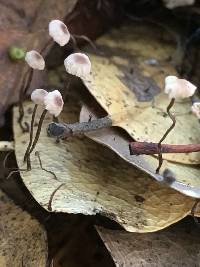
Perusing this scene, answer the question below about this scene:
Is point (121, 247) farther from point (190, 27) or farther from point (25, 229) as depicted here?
point (190, 27)

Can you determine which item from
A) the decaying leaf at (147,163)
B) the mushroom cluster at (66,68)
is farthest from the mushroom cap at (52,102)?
the decaying leaf at (147,163)

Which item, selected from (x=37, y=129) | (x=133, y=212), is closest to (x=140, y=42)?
(x=37, y=129)

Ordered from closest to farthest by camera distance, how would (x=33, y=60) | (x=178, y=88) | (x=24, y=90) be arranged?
(x=178, y=88) < (x=33, y=60) < (x=24, y=90)

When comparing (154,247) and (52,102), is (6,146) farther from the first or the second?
(154,247)

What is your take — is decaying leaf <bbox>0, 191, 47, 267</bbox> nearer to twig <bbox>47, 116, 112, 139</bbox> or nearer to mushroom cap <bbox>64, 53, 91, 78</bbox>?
twig <bbox>47, 116, 112, 139</bbox>

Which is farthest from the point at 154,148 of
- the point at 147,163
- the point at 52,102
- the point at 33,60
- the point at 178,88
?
the point at 33,60

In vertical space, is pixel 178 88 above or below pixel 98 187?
above

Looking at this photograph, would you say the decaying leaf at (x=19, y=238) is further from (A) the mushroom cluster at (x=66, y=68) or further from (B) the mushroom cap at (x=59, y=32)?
(B) the mushroom cap at (x=59, y=32)
